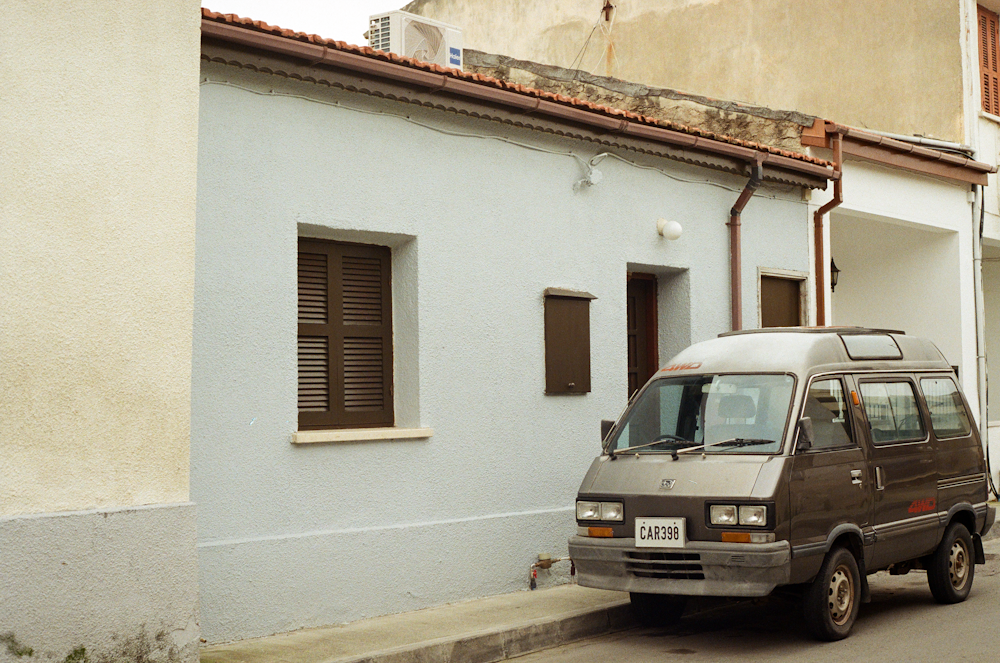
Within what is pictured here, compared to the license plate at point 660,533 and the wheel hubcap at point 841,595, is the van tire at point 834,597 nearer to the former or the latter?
the wheel hubcap at point 841,595

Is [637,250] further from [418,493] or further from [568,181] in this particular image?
[418,493]

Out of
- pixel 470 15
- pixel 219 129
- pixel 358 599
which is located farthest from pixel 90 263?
pixel 470 15

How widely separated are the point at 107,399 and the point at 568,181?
5.19 metres

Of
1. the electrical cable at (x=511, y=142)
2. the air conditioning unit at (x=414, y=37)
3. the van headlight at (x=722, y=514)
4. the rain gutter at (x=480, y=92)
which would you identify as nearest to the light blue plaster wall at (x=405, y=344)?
the electrical cable at (x=511, y=142)

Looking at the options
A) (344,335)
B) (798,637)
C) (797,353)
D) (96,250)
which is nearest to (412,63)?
(344,335)

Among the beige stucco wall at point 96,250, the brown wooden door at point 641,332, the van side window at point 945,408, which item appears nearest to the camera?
the beige stucco wall at point 96,250

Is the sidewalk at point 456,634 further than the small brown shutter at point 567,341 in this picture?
No

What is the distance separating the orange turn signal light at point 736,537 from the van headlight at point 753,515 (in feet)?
0.24

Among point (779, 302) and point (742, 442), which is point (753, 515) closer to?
point (742, 442)

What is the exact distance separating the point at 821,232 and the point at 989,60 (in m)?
5.47

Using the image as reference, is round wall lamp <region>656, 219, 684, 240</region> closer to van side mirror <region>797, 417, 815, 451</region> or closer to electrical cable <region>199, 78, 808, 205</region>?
electrical cable <region>199, 78, 808, 205</region>

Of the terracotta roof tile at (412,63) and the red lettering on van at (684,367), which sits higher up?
the terracotta roof tile at (412,63)

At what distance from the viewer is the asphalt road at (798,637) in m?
7.16

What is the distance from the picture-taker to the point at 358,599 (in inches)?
324
